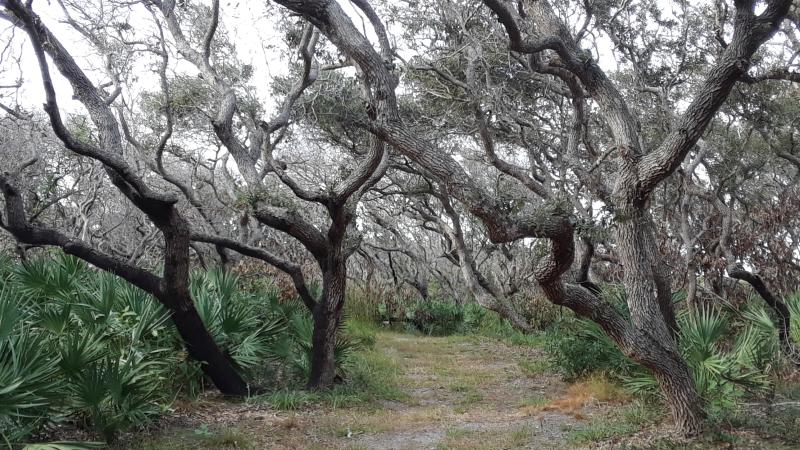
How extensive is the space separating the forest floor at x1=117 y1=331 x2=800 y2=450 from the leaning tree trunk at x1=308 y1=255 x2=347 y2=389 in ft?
1.92

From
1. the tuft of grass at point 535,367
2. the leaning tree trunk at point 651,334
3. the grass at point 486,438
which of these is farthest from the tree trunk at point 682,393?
the tuft of grass at point 535,367

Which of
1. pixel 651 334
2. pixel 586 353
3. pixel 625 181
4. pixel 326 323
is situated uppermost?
pixel 625 181

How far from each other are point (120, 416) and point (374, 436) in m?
2.64

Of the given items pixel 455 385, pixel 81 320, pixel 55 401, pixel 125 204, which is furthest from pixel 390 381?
pixel 125 204

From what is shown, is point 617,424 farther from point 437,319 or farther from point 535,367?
point 437,319

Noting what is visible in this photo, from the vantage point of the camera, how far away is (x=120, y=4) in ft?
37.8

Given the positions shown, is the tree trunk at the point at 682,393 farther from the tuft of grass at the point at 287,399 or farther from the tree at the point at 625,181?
the tuft of grass at the point at 287,399

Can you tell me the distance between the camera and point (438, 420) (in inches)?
312

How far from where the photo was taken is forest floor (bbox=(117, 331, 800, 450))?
643 cm

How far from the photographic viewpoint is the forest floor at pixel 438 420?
21.1 ft

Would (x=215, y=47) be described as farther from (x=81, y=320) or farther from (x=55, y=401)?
(x=55, y=401)

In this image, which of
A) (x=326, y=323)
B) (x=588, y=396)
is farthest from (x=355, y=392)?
(x=588, y=396)

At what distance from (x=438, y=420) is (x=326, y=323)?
2.02 m

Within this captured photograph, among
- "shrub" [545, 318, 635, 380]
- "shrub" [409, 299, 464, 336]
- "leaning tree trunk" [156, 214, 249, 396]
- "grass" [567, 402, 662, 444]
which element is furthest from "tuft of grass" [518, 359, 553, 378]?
"shrub" [409, 299, 464, 336]
